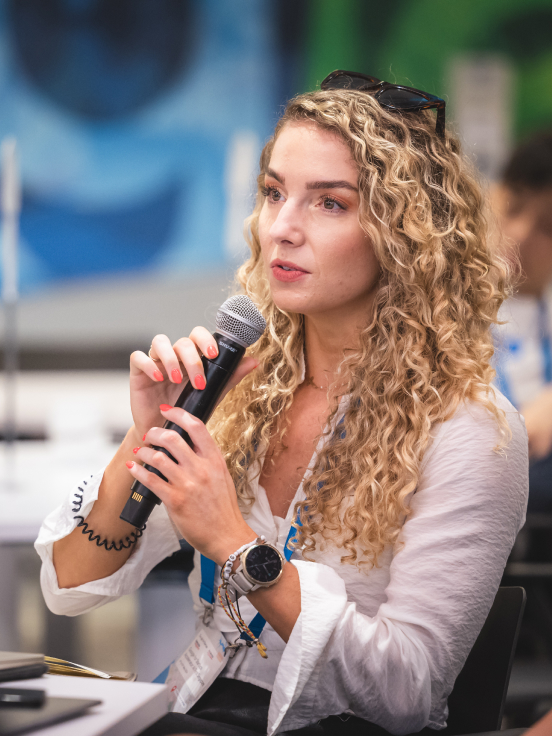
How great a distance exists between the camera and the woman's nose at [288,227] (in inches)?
47.9

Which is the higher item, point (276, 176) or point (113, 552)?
point (276, 176)

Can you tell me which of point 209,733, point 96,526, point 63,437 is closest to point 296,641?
point 209,733

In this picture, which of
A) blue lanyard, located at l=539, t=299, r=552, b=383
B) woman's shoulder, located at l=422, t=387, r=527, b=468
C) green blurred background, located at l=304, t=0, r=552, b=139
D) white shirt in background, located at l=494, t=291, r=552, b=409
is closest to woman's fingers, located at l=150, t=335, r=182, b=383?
woman's shoulder, located at l=422, t=387, r=527, b=468

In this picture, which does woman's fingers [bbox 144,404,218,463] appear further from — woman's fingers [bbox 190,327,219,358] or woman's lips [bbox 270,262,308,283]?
woman's lips [bbox 270,262,308,283]

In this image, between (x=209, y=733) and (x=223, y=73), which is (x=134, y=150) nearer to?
(x=223, y=73)

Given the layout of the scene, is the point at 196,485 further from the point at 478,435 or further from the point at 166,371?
the point at 478,435

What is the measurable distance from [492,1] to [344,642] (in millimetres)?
4222

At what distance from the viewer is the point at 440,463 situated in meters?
1.16

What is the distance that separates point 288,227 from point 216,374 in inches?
12.5

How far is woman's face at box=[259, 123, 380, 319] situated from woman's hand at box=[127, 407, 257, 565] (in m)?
0.34

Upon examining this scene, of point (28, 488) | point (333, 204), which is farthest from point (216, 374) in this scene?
point (28, 488)

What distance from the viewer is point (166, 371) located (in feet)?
3.79

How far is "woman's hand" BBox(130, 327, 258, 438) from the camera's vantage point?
105 cm

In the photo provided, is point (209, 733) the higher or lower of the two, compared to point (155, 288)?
lower
